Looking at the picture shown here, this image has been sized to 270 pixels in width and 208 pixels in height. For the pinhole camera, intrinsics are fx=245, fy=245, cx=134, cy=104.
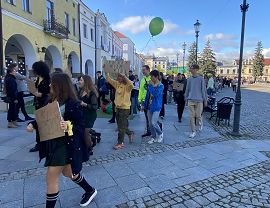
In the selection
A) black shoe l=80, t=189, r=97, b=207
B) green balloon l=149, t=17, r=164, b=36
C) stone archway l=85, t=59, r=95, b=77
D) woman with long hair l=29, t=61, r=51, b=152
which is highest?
green balloon l=149, t=17, r=164, b=36

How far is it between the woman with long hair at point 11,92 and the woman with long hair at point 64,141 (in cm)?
515

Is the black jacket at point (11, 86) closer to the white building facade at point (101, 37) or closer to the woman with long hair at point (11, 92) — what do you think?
the woman with long hair at point (11, 92)

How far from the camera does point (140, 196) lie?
372 centimetres

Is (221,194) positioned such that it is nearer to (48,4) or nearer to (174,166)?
(174,166)

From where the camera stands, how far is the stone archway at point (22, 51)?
51.3ft

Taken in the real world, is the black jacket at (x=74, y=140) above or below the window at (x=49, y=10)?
below

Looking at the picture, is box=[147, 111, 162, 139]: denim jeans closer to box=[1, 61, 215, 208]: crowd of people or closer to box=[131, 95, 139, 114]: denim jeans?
box=[1, 61, 215, 208]: crowd of people

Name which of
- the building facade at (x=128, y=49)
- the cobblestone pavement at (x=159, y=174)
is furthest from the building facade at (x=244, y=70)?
the cobblestone pavement at (x=159, y=174)

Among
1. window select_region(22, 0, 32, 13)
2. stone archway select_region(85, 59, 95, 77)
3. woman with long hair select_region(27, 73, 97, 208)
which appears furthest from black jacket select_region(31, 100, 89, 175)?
stone archway select_region(85, 59, 95, 77)

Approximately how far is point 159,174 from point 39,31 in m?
15.5

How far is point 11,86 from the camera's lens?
24.3 feet

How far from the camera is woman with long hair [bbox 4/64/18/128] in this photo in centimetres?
732

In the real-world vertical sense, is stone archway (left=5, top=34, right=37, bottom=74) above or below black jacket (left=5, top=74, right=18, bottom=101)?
above

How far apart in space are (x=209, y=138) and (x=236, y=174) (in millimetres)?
2468
